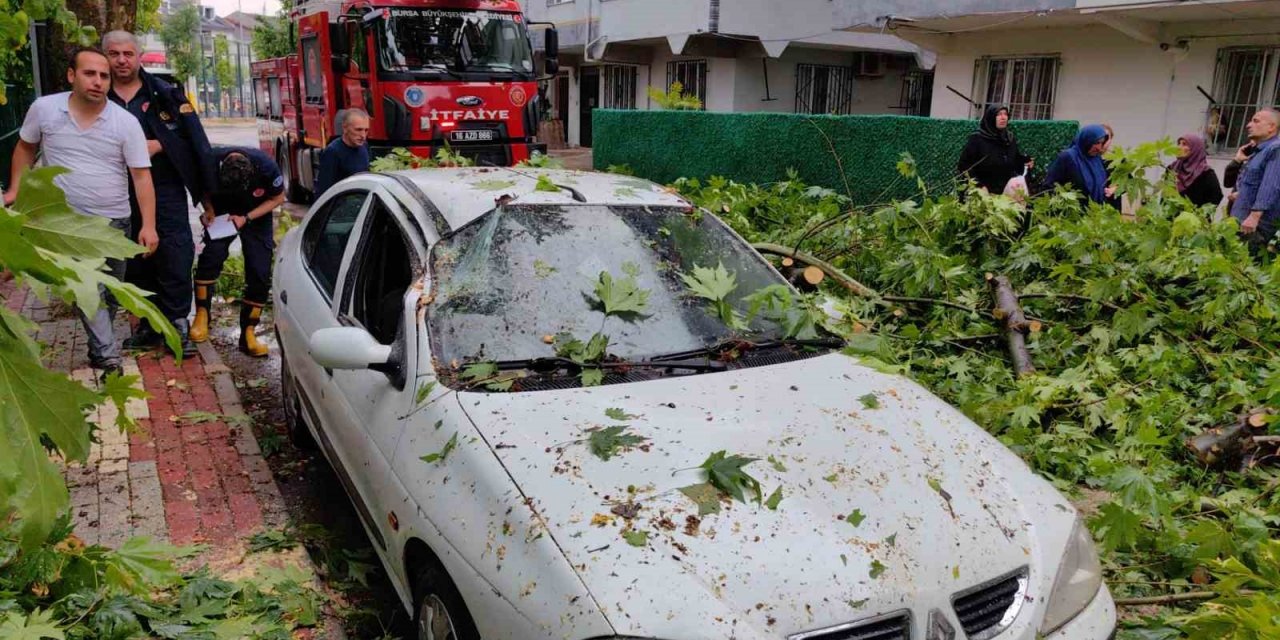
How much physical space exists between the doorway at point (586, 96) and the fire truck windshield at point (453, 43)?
14324mm

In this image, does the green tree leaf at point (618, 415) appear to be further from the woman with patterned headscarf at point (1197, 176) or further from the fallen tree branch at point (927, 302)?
the woman with patterned headscarf at point (1197, 176)

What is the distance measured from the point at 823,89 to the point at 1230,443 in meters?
19.5

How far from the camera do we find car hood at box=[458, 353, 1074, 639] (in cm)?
210

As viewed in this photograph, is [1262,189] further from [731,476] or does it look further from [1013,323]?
[731,476]

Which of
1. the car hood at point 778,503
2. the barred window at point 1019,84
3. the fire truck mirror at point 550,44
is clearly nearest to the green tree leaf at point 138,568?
the car hood at point 778,503

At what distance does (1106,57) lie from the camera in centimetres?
1310

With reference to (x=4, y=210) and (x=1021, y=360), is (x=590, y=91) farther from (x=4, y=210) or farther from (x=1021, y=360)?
(x=4, y=210)

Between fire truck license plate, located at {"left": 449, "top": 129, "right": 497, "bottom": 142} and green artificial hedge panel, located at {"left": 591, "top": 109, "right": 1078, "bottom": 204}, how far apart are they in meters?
3.43

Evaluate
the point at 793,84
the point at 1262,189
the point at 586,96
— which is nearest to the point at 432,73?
the point at 1262,189

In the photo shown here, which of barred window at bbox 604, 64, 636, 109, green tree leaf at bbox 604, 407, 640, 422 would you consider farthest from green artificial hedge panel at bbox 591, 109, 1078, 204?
barred window at bbox 604, 64, 636, 109

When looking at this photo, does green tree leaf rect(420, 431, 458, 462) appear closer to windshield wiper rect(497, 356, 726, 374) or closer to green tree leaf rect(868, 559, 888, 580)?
windshield wiper rect(497, 356, 726, 374)

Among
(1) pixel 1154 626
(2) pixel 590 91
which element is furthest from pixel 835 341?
(2) pixel 590 91

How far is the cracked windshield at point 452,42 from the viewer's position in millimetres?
11812

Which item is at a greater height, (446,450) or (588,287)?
(588,287)
